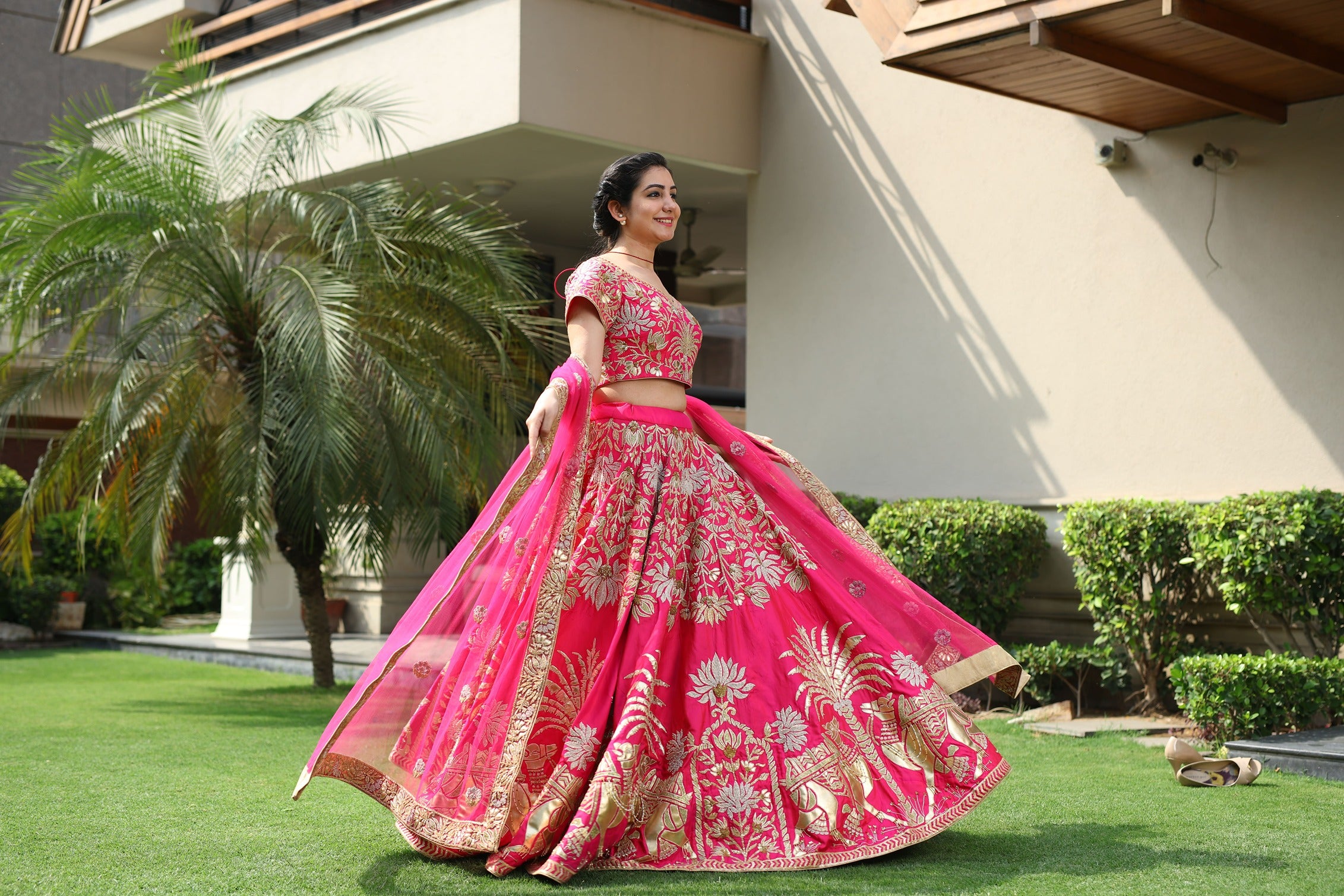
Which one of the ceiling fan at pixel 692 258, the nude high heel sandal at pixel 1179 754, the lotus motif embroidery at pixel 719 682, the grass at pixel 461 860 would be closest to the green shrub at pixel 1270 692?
the grass at pixel 461 860

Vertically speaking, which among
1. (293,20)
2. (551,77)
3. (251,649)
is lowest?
(251,649)

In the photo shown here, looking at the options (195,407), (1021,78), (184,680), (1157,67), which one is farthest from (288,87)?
(1157,67)

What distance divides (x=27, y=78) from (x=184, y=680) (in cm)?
1153

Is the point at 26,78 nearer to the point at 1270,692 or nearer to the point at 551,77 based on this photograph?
the point at 551,77

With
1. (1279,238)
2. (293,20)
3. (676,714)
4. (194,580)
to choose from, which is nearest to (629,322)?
(676,714)

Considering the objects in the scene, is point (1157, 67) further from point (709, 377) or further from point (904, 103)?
point (709, 377)

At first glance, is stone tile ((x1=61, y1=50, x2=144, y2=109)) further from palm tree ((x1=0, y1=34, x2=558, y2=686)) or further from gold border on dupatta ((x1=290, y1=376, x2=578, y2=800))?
gold border on dupatta ((x1=290, y1=376, x2=578, y2=800))

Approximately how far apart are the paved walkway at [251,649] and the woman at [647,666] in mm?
5632

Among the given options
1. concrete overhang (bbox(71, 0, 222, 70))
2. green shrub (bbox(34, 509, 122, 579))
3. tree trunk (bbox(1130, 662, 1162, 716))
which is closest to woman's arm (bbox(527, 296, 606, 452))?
tree trunk (bbox(1130, 662, 1162, 716))

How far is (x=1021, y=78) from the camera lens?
666 cm

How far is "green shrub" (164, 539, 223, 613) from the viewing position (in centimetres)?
1466

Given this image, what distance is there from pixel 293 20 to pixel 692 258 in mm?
3606

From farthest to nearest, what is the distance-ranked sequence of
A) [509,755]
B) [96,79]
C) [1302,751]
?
[96,79]
[1302,751]
[509,755]

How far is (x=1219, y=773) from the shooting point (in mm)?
4875
